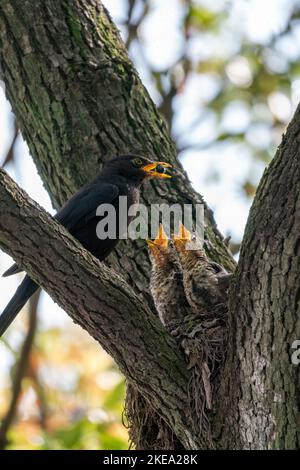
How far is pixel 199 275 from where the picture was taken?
18.0ft

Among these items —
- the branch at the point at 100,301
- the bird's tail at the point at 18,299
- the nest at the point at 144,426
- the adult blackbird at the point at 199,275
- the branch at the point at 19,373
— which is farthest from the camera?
the branch at the point at 19,373

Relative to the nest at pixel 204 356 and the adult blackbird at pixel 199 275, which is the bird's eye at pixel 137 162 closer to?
the adult blackbird at pixel 199 275

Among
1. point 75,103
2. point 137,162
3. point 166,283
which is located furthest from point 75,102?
point 166,283

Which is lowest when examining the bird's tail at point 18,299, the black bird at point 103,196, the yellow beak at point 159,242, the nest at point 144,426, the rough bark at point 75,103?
the nest at point 144,426

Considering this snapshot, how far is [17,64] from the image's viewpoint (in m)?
6.27

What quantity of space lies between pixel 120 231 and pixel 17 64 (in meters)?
1.56

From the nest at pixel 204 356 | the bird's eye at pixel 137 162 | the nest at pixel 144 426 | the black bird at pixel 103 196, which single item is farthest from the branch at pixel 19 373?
the nest at pixel 204 356

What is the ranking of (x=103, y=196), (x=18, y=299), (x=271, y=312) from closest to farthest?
(x=271, y=312) → (x=18, y=299) → (x=103, y=196)

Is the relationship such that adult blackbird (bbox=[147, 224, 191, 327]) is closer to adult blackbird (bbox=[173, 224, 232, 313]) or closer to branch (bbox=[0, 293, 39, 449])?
Answer: adult blackbird (bbox=[173, 224, 232, 313])

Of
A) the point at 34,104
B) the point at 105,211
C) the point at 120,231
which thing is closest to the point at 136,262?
the point at 120,231

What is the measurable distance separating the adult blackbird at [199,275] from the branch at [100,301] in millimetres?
798

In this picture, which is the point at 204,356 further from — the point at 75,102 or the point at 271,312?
the point at 75,102

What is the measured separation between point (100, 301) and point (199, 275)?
133 cm

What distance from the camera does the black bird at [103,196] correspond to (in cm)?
597
